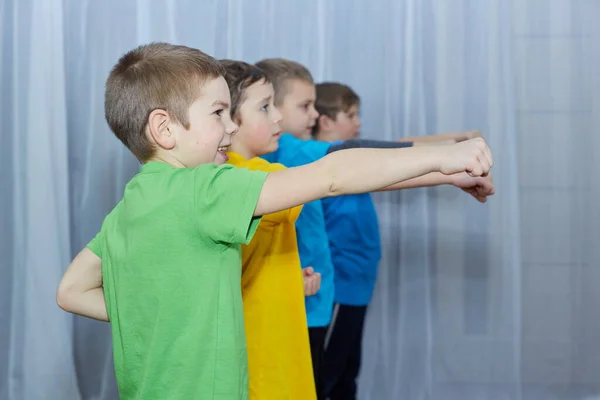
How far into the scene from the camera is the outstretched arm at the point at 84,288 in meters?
1.17

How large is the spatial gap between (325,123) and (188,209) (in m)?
1.45

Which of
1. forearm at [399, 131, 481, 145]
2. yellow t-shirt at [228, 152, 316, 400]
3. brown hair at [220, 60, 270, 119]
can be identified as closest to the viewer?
yellow t-shirt at [228, 152, 316, 400]

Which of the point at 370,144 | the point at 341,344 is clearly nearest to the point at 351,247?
the point at 341,344

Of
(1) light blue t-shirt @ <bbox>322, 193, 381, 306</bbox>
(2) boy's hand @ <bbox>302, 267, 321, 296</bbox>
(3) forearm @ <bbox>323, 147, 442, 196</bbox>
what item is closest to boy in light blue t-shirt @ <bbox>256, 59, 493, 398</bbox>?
(2) boy's hand @ <bbox>302, 267, 321, 296</bbox>

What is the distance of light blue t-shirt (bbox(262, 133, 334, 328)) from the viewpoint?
70.8 inches

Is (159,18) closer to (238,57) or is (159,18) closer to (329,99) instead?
(238,57)

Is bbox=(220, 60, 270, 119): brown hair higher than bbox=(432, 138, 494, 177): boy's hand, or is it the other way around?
bbox=(220, 60, 270, 119): brown hair

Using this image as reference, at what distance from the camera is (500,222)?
254cm

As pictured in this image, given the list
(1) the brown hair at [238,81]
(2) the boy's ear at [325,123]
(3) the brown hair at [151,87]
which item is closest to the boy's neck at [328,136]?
(2) the boy's ear at [325,123]

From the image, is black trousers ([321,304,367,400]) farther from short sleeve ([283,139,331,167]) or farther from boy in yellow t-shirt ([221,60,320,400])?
boy in yellow t-shirt ([221,60,320,400])

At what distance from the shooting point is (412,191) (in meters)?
2.56

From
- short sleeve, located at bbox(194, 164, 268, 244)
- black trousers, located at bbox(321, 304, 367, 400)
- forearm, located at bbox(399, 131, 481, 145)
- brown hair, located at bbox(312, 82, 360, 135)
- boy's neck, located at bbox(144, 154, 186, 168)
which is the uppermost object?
brown hair, located at bbox(312, 82, 360, 135)

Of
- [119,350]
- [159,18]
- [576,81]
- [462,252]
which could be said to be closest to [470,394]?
[462,252]

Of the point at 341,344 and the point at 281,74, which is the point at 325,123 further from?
the point at 341,344
